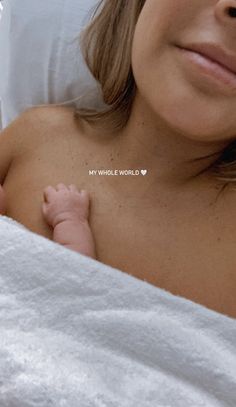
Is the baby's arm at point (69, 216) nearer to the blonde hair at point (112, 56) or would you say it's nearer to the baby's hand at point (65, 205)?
the baby's hand at point (65, 205)

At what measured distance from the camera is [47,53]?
→ 3.97 ft

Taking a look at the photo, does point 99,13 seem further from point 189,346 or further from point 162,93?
point 189,346

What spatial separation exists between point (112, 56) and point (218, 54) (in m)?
0.35

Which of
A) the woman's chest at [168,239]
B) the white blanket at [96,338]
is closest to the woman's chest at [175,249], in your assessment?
the woman's chest at [168,239]

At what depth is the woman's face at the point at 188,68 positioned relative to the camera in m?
0.81

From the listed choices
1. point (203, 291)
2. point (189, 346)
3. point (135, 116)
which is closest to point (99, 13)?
point (135, 116)

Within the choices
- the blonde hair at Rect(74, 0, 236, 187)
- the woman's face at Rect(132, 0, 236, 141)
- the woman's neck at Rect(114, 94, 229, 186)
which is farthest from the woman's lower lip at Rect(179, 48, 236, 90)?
the blonde hair at Rect(74, 0, 236, 187)

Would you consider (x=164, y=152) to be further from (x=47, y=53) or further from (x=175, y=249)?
(x=47, y=53)

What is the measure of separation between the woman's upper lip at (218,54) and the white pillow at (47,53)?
1.24ft

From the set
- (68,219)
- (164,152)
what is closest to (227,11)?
(164,152)

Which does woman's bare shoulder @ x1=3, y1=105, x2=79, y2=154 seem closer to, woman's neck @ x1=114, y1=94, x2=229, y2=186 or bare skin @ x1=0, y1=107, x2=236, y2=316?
bare skin @ x1=0, y1=107, x2=236, y2=316

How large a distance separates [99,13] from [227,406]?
2.30 feet

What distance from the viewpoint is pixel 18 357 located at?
2.27ft

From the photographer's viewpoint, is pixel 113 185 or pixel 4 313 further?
pixel 113 185
